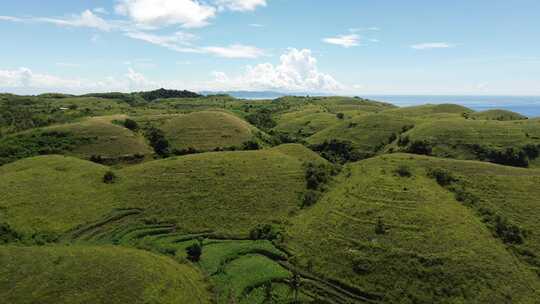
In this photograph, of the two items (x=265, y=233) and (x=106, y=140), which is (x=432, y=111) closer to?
(x=265, y=233)

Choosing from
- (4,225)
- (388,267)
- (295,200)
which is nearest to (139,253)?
(4,225)

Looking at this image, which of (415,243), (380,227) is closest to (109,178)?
(380,227)

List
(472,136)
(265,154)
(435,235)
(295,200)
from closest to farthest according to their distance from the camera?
1. (435,235)
2. (295,200)
3. (265,154)
4. (472,136)

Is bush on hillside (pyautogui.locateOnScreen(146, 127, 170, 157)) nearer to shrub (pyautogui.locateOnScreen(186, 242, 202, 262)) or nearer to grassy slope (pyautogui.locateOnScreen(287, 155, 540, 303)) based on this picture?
shrub (pyautogui.locateOnScreen(186, 242, 202, 262))

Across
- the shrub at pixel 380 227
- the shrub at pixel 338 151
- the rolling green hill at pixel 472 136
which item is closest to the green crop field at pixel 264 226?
the shrub at pixel 380 227

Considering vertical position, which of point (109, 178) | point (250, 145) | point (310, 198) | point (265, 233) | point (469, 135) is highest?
point (469, 135)

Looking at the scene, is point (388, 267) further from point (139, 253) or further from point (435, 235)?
point (139, 253)
